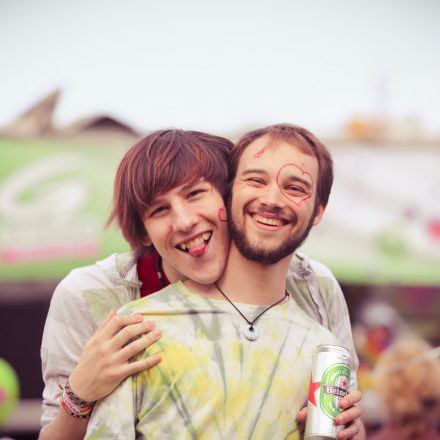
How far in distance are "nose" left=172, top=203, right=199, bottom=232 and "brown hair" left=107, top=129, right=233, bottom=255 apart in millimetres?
88

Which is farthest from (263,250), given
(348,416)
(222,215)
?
(348,416)

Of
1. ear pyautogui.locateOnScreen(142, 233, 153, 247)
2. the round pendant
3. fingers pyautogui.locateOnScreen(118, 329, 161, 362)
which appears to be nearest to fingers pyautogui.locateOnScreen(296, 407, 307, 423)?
the round pendant

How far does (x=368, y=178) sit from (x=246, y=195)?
3.65 m

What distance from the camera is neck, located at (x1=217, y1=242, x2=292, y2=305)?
2508mm

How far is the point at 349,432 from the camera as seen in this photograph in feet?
7.39

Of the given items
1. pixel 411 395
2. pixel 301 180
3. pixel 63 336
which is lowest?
pixel 411 395

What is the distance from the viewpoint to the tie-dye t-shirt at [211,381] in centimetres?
226

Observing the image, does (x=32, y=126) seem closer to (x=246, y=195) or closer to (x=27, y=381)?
(x=27, y=381)

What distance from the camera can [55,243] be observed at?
5.78m

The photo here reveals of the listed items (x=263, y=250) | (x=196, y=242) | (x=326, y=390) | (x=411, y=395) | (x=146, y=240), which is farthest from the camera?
(x=411, y=395)

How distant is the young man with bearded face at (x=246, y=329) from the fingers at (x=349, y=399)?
30mm

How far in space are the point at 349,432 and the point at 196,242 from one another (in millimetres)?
772

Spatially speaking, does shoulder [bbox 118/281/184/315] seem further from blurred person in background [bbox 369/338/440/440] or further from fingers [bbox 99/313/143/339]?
blurred person in background [bbox 369/338/440/440]

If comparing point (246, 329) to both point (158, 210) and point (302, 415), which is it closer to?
point (302, 415)
